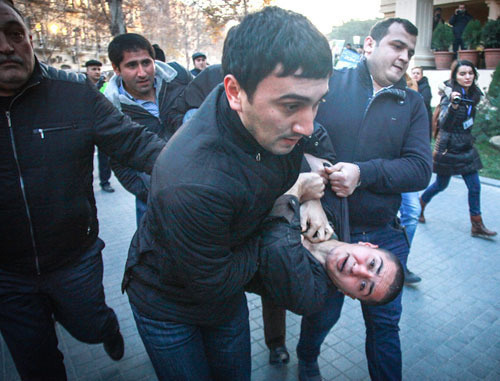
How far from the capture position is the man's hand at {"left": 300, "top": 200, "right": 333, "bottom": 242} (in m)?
2.14

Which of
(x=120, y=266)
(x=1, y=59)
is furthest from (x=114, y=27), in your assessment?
(x=1, y=59)

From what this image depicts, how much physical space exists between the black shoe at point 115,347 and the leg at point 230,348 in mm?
1090

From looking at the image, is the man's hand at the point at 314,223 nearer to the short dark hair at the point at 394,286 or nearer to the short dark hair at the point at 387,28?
the short dark hair at the point at 394,286

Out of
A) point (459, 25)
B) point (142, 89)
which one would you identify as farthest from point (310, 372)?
point (459, 25)

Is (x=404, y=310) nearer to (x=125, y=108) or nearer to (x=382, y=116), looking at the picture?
(x=382, y=116)

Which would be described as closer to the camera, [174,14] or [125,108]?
[125,108]

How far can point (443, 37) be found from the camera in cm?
1238

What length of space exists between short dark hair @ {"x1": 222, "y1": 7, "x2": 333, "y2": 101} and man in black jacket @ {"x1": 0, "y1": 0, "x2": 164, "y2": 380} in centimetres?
112

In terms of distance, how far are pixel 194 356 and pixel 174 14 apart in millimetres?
23404

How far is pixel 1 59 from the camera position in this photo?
185 cm

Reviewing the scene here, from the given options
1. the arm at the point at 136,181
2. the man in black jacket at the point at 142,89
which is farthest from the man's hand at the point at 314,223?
the man in black jacket at the point at 142,89

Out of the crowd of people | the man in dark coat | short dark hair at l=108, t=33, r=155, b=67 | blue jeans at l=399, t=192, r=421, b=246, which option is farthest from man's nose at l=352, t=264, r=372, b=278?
the man in dark coat

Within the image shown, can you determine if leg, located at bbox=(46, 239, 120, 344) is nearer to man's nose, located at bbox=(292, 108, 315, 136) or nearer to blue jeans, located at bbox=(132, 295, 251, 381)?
blue jeans, located at bbox=(132, 295, 251, 381)

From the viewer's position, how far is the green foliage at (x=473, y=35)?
1120 centimetres
